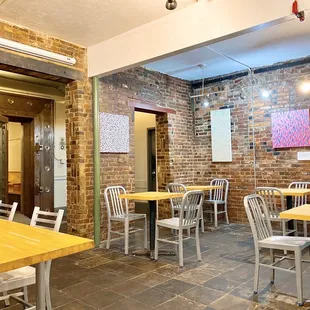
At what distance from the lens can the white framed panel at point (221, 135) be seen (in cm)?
655

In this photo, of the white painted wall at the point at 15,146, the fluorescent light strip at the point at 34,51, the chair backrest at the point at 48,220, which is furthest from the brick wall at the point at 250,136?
the chair backrest at the point at 48,220

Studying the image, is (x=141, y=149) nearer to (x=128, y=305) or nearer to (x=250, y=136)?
(x=250, y=136)

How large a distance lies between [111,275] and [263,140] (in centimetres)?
404

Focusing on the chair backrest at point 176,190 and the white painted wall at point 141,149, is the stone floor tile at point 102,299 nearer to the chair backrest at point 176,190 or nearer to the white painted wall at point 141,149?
the chair backrest at point 176,190

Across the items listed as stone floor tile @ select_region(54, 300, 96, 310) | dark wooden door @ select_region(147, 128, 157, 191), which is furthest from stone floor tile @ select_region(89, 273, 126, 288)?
dark wooden door @ select_region(147, 128, 157, 191)

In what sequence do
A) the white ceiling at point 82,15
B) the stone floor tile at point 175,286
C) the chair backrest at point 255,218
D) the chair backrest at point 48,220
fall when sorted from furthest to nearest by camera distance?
the white ceiling at point 82,15, the stone floor tile at point 175,286, the chair backrest at point 255,218, the chair backrest at point 48,220

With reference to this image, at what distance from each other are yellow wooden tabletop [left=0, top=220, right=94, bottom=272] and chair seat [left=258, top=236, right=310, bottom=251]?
1.74 meters

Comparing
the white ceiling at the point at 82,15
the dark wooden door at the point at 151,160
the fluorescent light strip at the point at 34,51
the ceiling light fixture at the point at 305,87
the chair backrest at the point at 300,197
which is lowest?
the chair backrest at the point at 300,197

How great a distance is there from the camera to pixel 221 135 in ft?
21.8

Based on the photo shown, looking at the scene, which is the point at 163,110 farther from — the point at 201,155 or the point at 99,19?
the point at 99,19

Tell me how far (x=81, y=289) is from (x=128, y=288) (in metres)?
0.45

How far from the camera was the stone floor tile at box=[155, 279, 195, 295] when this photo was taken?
295cm

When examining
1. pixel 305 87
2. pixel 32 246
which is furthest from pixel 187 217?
pixel 305 87

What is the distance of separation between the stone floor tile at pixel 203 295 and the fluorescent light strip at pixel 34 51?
3452mm
